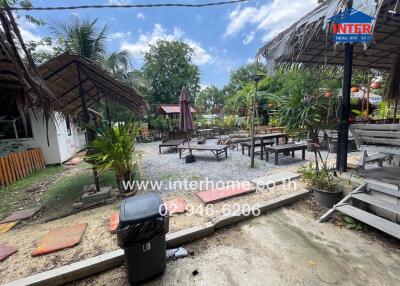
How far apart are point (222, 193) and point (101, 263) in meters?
2.46

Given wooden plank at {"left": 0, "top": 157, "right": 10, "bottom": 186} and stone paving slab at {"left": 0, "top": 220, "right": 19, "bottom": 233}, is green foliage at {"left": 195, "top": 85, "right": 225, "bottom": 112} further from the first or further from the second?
stone paving slab at {"left": 0, "top": 220, "right": 19, "bottom": 233}

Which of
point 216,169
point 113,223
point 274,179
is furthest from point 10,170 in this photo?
point 274,179

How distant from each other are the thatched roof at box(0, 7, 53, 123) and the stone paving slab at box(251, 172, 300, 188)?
161 inches

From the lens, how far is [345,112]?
12.6 feet

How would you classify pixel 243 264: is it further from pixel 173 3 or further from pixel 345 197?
pixel 173 3

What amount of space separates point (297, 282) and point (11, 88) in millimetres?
3414

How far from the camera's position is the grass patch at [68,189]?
4.69m

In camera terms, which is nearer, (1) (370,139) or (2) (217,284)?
(2) (217,284)

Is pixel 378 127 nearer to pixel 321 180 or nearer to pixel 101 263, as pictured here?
pixel 321 180

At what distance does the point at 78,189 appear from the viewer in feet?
17.9

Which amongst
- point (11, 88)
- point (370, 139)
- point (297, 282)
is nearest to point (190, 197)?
point (297, 282)

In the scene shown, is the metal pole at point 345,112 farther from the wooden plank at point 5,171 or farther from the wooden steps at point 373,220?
the wooden plank at point 5,171

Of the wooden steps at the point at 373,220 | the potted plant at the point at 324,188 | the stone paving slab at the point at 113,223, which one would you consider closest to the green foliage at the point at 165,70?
the stone paving slab at the point at 113,223

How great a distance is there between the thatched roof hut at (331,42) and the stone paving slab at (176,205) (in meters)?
3.55
